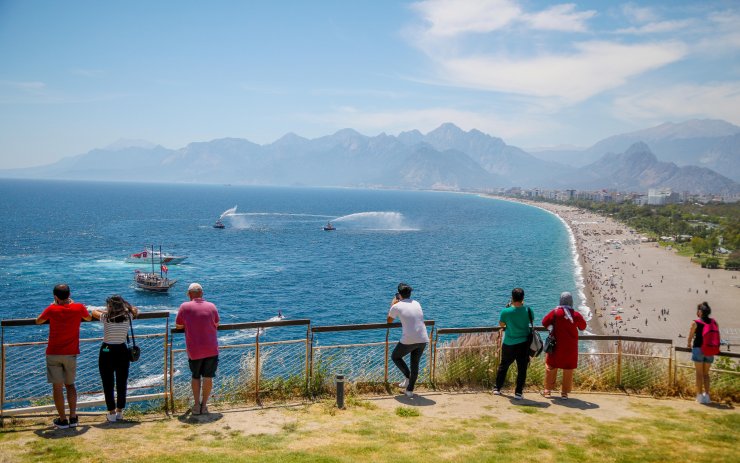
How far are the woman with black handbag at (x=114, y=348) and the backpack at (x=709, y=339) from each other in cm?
909

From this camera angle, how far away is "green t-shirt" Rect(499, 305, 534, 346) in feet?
A: 28.6

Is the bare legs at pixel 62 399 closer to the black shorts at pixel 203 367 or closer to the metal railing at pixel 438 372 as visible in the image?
the metal railing at pixel 438 372

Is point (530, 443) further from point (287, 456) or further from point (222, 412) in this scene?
point (222, 412)

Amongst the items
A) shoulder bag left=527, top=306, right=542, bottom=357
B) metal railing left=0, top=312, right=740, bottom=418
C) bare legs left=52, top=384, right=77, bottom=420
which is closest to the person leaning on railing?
metal railing left=0, top=312, right=740, bottom=418

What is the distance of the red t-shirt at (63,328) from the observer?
694 centimetres

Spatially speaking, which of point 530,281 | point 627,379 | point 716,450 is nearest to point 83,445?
point 716,450

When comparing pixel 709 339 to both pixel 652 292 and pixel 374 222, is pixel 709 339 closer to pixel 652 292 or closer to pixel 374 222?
pixel 652 292

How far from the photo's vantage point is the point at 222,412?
7.94 meters

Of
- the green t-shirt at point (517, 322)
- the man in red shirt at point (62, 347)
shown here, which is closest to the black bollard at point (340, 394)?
the green t-shirt at point (517, 322)

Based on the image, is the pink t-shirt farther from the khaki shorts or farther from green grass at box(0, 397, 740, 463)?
the khaki shorts

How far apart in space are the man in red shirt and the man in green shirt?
20.9ft

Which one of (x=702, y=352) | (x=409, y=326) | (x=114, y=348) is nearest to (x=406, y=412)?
(x=409, y=326)

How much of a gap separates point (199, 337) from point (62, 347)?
1760 mm

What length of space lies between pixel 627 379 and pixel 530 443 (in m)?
4.32
